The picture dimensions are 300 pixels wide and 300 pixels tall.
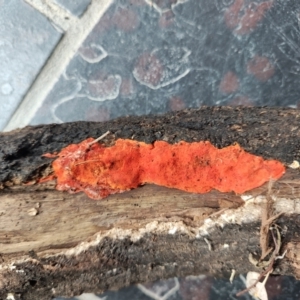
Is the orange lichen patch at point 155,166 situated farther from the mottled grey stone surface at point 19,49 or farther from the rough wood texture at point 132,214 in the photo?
the mottled grey stone surface at point 19,49

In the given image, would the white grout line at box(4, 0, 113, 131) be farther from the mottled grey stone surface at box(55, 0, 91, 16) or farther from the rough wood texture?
the rough wood texture

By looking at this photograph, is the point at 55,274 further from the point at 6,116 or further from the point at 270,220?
the point at 6,116

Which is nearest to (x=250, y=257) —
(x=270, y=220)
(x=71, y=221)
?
(x=270, y=220)

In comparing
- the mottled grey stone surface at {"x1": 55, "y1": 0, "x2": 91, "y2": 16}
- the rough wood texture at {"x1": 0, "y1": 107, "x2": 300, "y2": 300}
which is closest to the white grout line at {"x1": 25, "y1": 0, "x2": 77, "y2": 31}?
the mottled grey stone surface at {"x1": 55, "y1": 0, "x2": 91, "y2": 16}

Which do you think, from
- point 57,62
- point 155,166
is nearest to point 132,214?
point 155,166

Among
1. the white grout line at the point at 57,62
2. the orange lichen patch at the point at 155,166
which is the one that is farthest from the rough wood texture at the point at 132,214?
the white grout line at the point at 57,62

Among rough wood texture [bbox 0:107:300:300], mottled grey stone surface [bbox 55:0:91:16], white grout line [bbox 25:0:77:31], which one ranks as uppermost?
mottled grey stone surface [bbox 55:0:91:16]

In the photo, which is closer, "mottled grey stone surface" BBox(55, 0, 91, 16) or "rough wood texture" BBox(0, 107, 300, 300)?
"rough wood texture" BBox(0, 107, 300, 300)
